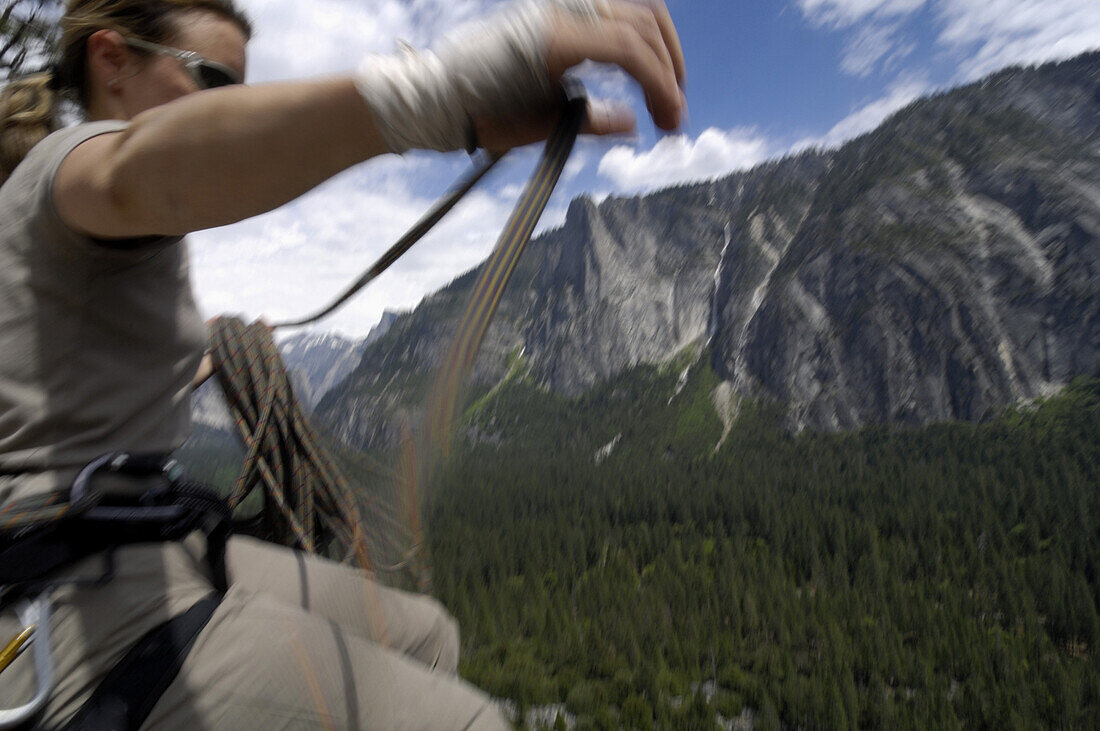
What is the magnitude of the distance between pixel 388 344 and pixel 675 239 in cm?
14442

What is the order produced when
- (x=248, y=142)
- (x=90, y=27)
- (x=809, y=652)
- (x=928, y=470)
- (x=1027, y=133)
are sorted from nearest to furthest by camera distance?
(x=248, y=142), (x=90, y=27), (x=809, y=652), (x=928, y=470), (x=1027, y=133)

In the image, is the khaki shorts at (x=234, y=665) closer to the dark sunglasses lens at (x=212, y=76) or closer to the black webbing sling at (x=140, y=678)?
the black webbing sling at (x=140, y=678)

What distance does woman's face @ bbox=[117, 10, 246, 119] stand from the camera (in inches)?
51.7

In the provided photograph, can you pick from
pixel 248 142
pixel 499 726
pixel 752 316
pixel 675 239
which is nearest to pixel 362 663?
pixel 499 726

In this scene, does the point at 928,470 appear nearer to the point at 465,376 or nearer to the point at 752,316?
the point at 752,316

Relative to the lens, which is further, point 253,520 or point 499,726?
point 253,520

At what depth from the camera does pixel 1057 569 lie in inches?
2084

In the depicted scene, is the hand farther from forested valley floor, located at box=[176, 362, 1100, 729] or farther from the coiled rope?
forested valley floor, located at box=[176, 362, 1100, 729]

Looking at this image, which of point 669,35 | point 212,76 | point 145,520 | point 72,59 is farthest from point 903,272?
point 145,520

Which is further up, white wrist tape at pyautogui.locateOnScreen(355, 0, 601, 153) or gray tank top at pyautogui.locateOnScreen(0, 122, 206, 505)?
white wrist tape at pyautogui.locateOnScreen(355, 0, 601, 153)

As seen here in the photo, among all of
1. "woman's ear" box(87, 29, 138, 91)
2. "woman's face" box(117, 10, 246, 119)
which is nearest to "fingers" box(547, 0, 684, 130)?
"woman's face" box(117, 10, 246, 119)

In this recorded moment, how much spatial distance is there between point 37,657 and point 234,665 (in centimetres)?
33

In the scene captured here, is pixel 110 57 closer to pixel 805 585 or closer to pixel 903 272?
pixel 805 585

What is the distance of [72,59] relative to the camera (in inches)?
56.3
